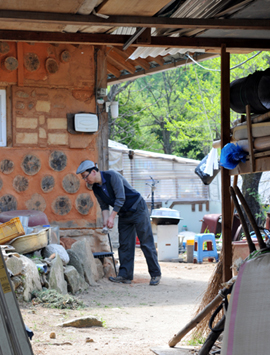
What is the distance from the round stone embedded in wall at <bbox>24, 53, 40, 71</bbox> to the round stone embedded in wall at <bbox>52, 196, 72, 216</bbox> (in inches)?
85.8

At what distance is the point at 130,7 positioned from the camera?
301 centimetres

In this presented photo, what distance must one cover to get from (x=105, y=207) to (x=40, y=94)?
7.35ft

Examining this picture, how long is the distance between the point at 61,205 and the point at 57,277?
1955 mm

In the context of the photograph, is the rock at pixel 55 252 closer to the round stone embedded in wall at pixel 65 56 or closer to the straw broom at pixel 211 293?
the round stone embedded in wall at pixel 65 56

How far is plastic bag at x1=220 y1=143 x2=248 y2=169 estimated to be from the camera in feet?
11.7

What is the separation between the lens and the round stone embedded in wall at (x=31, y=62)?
317 inches

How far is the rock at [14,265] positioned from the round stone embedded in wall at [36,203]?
2.37 metres

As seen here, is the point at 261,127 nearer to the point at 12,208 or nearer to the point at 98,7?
the point at 98,7

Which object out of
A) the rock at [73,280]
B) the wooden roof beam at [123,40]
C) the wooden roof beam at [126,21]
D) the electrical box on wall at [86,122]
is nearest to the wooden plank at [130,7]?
the wooden roof beam at [126,21]

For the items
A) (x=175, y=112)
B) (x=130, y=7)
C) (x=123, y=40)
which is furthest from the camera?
(x=175, y=112)

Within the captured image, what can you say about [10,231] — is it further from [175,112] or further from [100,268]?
[175,112]

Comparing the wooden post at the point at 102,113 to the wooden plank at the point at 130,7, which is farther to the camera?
the wooden post at the point at 102,113

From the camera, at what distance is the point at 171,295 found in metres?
6.89

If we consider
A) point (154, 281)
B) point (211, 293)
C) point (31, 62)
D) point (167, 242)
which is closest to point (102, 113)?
point (31, 62)
